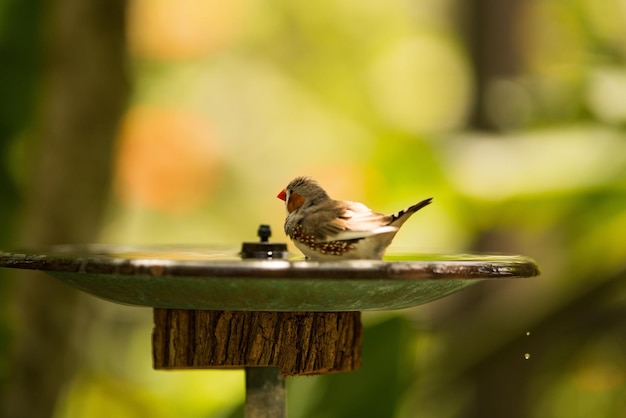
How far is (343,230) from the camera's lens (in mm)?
1866

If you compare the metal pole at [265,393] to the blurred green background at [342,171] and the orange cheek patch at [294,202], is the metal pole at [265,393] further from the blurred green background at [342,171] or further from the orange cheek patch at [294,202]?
the blurred green background at [342,171]

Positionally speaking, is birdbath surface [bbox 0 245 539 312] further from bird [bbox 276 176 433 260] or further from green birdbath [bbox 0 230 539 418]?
bird [bbox 276 176 433 260]

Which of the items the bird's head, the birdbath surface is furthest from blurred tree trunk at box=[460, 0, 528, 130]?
the birdbath surface

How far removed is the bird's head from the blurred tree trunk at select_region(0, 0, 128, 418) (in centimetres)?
159

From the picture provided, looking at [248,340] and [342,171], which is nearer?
[248,340]

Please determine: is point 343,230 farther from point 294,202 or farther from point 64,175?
point 64,175

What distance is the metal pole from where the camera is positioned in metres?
2.13

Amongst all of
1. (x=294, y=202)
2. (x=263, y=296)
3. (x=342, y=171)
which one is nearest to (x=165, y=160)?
A: (x=342, y=171)

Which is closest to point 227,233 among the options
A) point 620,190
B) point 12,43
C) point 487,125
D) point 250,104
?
point 250,104

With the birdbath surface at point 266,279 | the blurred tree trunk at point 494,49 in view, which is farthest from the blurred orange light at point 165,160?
the birdbath surface at point 266,279

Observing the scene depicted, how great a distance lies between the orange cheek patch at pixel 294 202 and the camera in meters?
2.08

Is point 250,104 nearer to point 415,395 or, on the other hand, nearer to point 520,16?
point 520,16

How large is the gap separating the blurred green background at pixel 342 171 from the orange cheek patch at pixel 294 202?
1.90 feet

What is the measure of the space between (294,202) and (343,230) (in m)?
0.26
